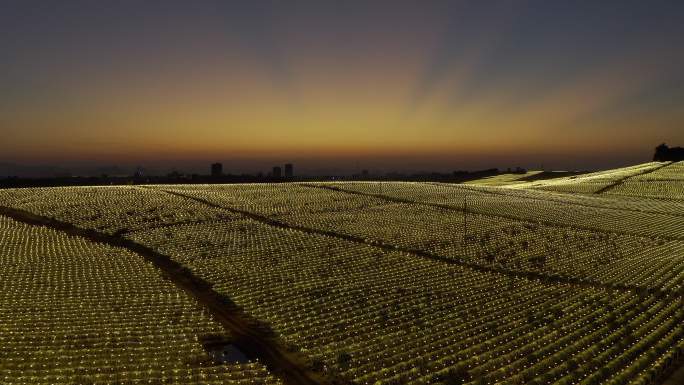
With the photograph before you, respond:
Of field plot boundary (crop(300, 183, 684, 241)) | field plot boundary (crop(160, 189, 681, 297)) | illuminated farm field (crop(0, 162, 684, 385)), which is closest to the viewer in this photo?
illuminated farm field (crop(0, 162, 684, 385))

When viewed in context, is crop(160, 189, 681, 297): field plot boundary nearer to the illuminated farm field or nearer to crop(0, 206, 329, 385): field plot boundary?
the illuminated farm field

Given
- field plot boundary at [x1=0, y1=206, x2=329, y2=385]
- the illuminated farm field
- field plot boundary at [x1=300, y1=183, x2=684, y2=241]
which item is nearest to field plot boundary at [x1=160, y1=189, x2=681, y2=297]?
the illuminated farm field

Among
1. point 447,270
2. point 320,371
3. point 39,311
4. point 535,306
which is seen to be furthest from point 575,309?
point 39,311

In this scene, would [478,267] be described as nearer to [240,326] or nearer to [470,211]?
[240,326]

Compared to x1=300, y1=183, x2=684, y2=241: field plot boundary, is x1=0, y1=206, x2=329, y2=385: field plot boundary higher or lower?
x1=300, y1=183, x2=684, y2=241: field plot boundary

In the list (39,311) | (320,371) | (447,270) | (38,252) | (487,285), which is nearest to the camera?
(320,371)

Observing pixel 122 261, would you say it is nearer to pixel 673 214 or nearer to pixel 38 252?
pixel 38 252

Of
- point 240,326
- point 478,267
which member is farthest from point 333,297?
point 478,267

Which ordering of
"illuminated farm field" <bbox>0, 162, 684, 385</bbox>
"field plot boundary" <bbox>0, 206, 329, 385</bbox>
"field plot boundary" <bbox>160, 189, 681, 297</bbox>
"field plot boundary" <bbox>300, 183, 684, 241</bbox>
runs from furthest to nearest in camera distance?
"field plot boundary" <bbox>300, 183, 684, 241</bbox> → "field plot boundary" <bbox>160, 189, 681, 297</bbox> → "illuminated farm field" <bbox>0, 162, 684, 385</bbox> → "field plot boundary" <bbox>0, 206, 329, 385</bbox>
